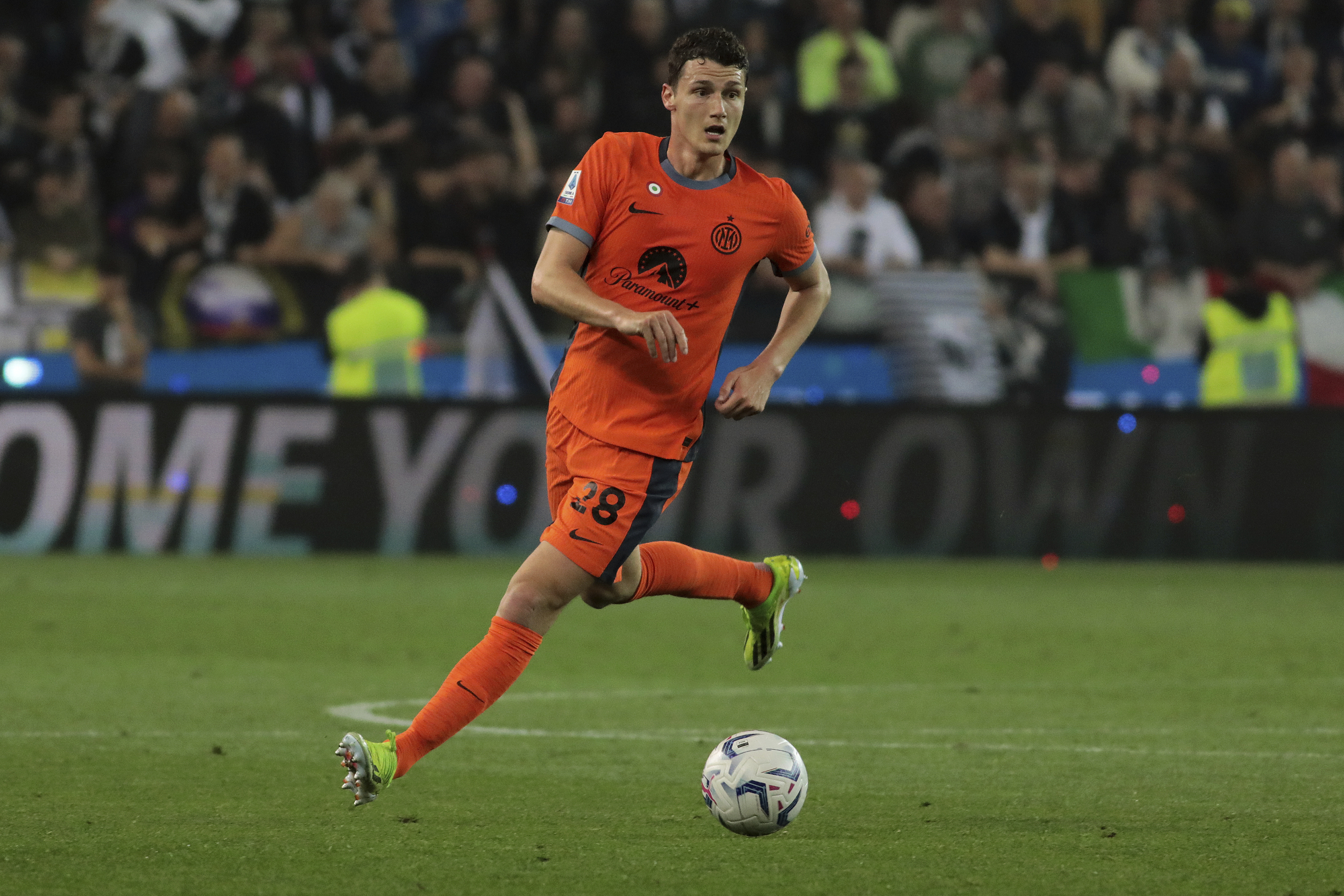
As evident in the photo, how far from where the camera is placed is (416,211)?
15.8 meters

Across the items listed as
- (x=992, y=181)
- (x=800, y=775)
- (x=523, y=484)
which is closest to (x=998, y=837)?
(x=800, y=775)

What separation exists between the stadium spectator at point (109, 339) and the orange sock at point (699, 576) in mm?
8741

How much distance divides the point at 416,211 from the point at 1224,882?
38.2 ft

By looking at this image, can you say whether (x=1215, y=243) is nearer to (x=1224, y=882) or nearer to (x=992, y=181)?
(x=992, y=181)

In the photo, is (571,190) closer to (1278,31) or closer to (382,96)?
(382,96)

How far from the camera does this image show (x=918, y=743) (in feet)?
24.2

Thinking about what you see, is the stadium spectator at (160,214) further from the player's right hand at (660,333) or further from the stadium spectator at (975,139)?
the player's right hand at (660,333)

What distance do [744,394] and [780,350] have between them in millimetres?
377

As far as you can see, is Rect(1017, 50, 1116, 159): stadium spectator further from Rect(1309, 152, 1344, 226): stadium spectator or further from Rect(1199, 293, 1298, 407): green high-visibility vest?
Rect(1199, 293, 1298, 407): green high-visibility vest

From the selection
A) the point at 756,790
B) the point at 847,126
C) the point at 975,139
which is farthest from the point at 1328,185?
the point at 756,790

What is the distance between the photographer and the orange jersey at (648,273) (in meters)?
5.91

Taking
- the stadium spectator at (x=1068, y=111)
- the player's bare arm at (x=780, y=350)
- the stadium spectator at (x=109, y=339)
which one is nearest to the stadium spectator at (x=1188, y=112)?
the stadium spectator at (x=1068, y=111)

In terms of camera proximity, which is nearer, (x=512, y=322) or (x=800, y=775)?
(x=800, y=775)

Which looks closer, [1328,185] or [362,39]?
[362,39]
